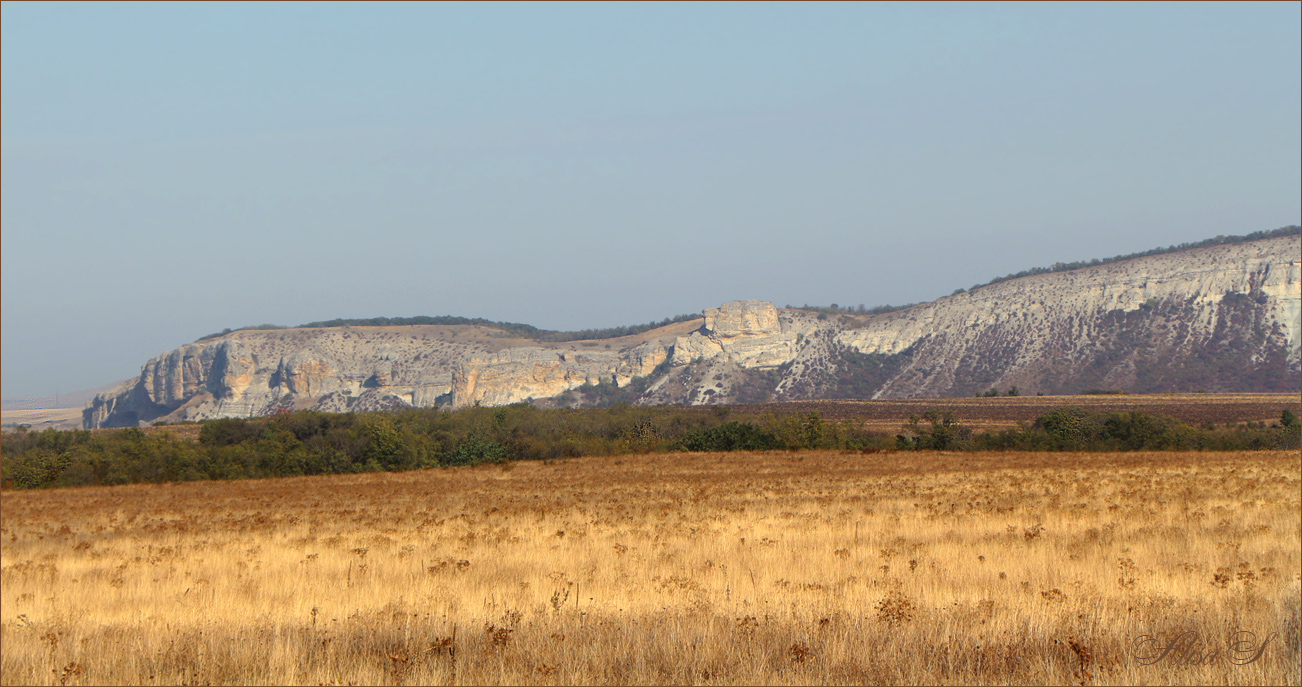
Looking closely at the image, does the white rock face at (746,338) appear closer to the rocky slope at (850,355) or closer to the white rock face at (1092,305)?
the rocky slope at (850,355)

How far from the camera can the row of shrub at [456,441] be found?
4759 centimetres

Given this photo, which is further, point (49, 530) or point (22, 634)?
point (49, 530)

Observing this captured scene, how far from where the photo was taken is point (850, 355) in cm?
16762

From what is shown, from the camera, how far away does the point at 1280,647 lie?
23.2 feet

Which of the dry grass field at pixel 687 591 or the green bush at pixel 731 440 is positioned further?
the green bush at pixel 731 440

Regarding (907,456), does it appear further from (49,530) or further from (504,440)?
(49,530)

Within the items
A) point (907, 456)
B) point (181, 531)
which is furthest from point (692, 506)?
point (907, 456)

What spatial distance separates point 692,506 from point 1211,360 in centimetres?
12820

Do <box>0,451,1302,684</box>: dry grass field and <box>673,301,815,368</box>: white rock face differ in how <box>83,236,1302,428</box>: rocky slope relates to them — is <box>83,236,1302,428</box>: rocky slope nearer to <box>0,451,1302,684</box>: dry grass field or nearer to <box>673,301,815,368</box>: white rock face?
<box>673,301,815,368</box>: white rock face
